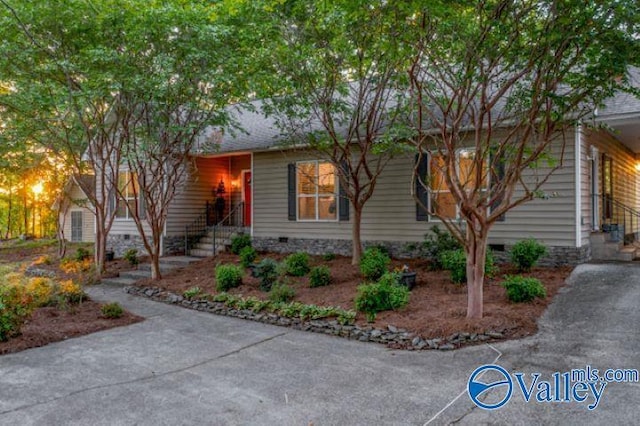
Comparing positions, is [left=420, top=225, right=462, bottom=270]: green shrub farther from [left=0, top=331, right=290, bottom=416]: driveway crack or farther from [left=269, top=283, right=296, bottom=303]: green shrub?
[left=0, top=331, right=290, bottom=416]: driveway crack

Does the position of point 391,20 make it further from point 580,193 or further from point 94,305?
point 94,305

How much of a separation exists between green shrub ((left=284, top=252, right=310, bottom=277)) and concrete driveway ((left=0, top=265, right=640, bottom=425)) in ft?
8.84

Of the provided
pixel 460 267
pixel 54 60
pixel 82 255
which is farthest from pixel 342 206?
pixel 82 255

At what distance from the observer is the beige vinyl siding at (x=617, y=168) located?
9.20 m

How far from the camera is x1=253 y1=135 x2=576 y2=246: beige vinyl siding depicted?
8.55 m

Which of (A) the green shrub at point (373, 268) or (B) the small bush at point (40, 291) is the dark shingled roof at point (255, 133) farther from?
(B) the small bush at point (40, 291)

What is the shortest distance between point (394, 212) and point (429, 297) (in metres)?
3.93

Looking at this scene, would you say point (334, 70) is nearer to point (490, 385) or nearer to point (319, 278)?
point (319, 278)

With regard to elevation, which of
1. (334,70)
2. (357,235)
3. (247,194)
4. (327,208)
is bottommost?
(357,235)

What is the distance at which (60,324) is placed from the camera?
20.8 ft

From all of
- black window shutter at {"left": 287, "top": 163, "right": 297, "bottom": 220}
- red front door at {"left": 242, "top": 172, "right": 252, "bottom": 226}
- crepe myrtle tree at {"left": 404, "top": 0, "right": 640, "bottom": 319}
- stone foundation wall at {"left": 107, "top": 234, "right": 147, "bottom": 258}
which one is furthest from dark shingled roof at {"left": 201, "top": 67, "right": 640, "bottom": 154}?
stone foundation wall at {"left": 107, "top": 234, "right": 147, "bottom": 258}

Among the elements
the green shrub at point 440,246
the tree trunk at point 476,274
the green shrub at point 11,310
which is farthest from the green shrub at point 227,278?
the tree trunk at point 476,274

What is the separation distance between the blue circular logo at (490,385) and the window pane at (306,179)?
25.9ft

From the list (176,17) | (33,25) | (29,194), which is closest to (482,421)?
(176,17)
